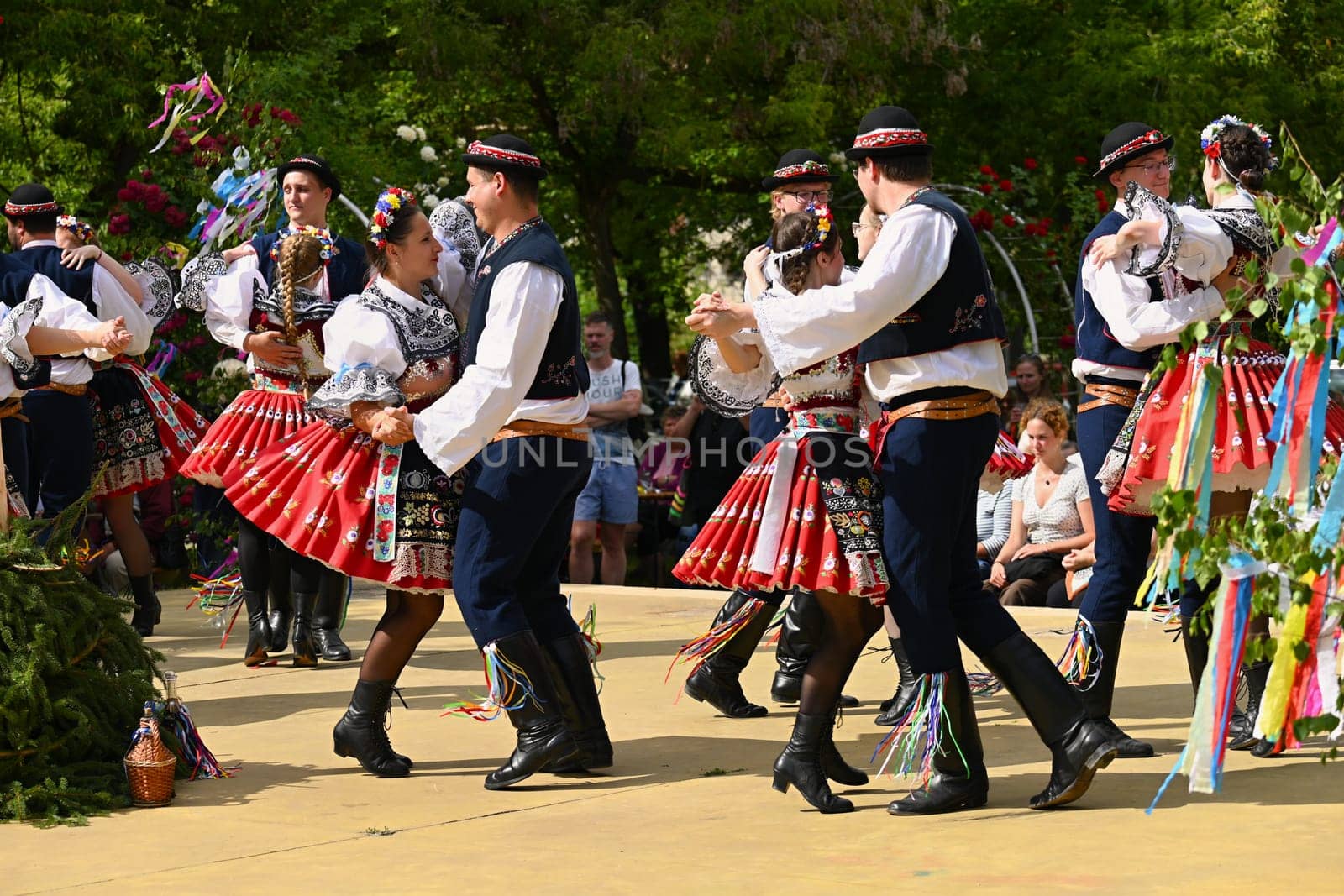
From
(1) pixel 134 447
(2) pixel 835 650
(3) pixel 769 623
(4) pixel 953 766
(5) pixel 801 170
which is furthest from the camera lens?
(1) pixel 134 447

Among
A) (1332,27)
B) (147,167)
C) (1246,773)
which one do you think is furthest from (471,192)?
(1332,27)

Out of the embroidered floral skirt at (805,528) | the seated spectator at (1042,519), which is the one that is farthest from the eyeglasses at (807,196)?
the seated spectator at (1042,519)

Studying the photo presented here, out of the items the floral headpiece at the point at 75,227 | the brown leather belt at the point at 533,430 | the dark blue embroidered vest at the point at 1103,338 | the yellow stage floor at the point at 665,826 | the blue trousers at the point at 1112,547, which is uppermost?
the floral headpiece at the point at 75,227

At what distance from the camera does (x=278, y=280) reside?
741 centimetres

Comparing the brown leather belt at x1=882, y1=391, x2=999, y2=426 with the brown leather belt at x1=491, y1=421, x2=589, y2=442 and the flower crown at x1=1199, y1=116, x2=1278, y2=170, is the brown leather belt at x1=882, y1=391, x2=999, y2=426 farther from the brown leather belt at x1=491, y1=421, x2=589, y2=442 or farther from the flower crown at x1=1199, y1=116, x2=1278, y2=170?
the flower crown at x1=1199, y1=116, x2=1278, y2=170

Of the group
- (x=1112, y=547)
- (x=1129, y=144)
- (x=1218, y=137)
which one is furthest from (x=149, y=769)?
(x=1218, y=137)

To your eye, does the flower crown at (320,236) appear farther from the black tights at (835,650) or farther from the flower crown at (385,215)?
the black tights at (835,650)

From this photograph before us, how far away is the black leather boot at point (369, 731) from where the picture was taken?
541cm

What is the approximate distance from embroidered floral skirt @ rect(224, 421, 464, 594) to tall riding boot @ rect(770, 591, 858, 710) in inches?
66.9

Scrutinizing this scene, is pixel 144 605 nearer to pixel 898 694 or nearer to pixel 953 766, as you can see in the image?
pixel 898 694

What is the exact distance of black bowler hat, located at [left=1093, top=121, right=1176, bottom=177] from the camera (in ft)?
18.5

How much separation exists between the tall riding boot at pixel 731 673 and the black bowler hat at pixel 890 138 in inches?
78.0

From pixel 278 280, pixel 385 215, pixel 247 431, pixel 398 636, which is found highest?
pixel 385 215

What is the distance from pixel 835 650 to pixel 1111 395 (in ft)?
4.55
